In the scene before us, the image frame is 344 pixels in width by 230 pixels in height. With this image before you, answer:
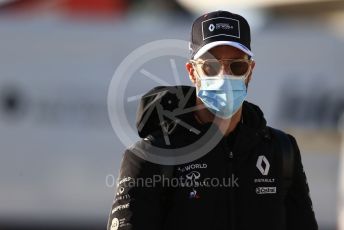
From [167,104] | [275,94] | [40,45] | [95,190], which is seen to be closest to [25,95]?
[40,45]

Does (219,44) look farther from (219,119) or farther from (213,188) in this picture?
(213,188)

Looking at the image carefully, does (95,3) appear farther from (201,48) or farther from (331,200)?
(201,48)

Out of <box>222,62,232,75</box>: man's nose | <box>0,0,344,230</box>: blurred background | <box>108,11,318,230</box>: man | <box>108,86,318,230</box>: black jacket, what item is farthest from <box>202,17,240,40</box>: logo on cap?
<box>0,0,344,230</box>: blurred background

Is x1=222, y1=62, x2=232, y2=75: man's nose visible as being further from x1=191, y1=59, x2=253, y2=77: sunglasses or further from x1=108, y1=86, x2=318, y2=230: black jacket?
x1=108, y1=86, x2=318, y2=230: black jacket

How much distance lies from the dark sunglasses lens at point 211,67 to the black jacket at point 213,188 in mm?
146

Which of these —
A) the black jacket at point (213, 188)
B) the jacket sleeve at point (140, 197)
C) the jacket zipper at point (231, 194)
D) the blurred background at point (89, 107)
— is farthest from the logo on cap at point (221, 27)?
the blurred background at point (89, 107)

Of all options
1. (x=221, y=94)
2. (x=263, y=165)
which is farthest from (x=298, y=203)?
(x=221, y=94)

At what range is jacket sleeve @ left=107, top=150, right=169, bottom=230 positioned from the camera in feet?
10.1

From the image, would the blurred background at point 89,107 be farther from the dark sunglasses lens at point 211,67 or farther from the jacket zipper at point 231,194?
the jacket zipper at point 231,194

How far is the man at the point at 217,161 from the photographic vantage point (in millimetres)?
3098

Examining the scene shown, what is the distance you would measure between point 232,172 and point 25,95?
27.6 ft

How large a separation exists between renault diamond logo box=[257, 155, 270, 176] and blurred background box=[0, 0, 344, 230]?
723 cm

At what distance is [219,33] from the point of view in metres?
3.24

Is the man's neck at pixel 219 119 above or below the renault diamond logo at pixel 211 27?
below
